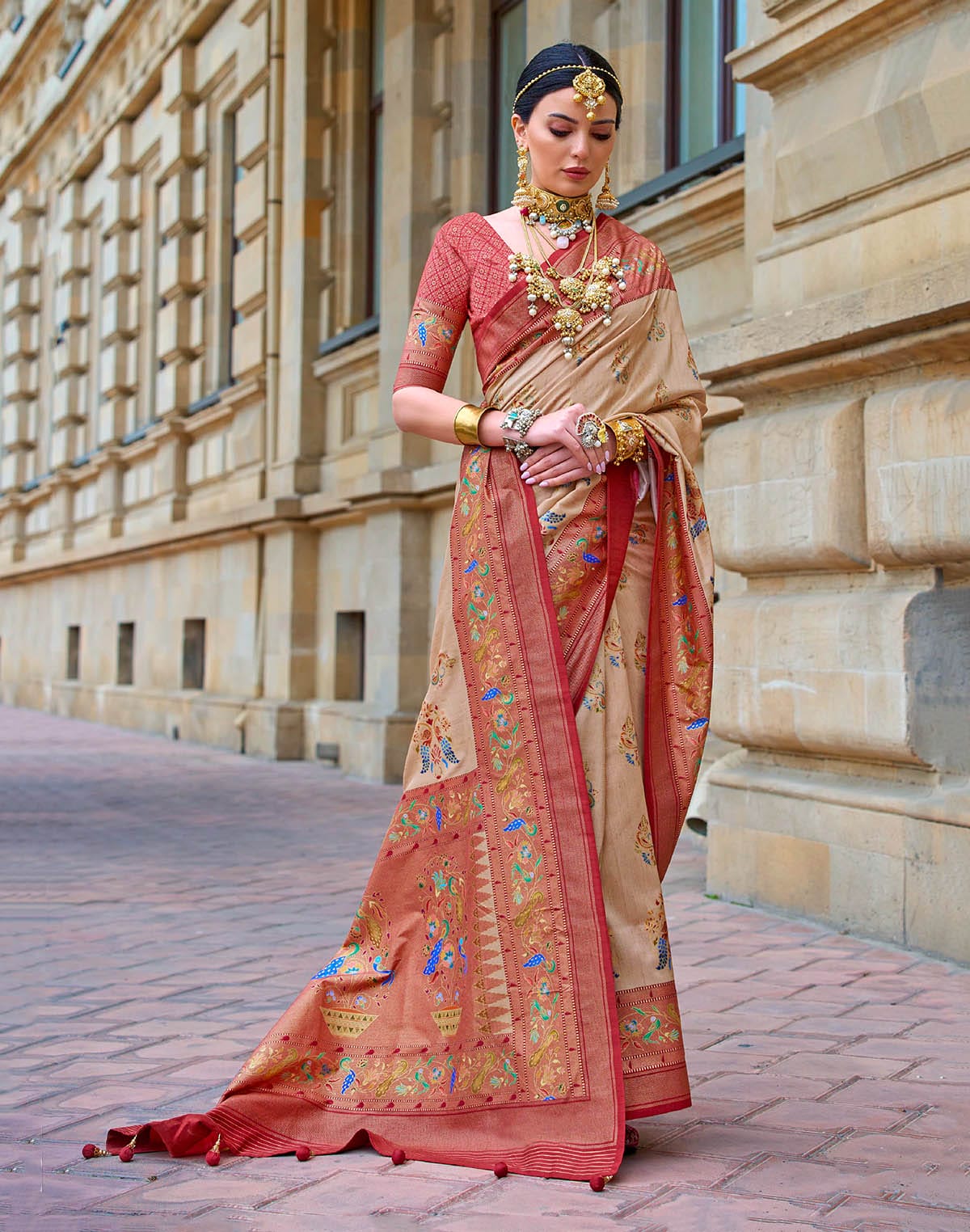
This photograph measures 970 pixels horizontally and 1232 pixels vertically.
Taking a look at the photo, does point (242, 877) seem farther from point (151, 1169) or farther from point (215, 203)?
point (215, 203)

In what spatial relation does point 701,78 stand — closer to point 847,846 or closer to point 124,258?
point 847,846

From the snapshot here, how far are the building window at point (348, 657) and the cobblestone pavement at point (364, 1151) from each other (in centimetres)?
535

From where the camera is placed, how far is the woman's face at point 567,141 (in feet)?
9.65

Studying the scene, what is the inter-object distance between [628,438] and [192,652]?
13.8m

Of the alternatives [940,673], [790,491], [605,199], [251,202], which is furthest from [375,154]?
[605,199]

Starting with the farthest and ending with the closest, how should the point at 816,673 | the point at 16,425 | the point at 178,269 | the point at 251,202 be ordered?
the point at 16,425 < the point at 178,269 < the point at 251,202 < the point at 816,673

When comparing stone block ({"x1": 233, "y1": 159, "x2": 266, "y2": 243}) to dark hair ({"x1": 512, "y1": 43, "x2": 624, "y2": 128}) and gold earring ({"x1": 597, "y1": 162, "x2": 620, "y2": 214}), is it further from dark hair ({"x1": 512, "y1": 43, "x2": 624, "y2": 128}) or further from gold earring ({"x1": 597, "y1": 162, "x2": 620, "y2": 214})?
dark hair ({"x1": 512, "y1": 43, "x2": 624, "y2": 128})

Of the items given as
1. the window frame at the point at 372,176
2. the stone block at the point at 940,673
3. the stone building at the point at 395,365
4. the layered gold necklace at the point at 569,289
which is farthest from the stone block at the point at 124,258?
the layered gold necklace at the point at 569,289

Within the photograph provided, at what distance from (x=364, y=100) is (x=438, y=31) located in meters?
1.76

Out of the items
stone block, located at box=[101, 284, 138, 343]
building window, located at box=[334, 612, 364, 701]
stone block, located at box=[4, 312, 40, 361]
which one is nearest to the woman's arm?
building window, located at box=[334, 612, 364, 701]

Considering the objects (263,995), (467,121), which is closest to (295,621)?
(467,121)

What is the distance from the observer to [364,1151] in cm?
292

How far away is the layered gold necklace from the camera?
2947 millimetres

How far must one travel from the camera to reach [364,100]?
43.2 ft
